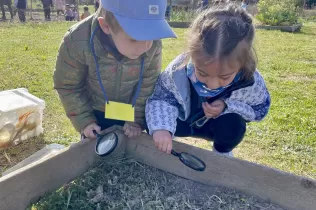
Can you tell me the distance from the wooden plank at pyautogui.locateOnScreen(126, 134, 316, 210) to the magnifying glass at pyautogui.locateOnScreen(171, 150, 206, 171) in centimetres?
4

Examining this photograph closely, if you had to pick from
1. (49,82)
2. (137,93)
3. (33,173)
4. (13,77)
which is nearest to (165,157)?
(137,93)

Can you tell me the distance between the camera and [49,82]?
3.90 metres

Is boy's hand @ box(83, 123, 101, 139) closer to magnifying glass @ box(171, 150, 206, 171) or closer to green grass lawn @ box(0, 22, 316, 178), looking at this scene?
magnifying glass @ box(171, 150, 206, 171)

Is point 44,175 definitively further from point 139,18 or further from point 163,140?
point 139,18

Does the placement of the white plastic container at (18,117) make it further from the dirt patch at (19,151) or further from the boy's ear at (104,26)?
the boy's ear at (104,26)

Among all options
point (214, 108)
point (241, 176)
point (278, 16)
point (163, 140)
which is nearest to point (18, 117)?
point (163, 140)

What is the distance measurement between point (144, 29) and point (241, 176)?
70cm

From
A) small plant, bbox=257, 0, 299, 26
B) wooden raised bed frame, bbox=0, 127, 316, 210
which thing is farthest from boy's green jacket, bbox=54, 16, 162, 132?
small plant, bbox=257, 0, 299, 26

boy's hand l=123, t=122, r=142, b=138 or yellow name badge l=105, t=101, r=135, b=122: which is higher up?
yellow name badge l=105, t=101, r=135, b=122

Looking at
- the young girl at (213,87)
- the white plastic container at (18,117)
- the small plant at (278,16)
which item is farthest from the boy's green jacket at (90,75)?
the small plant at (278,16)

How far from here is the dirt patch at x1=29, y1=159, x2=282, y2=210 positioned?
1.51 m

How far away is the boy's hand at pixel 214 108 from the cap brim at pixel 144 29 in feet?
1.38

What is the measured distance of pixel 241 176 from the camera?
5.34 feet

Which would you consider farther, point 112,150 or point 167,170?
point 167,170
